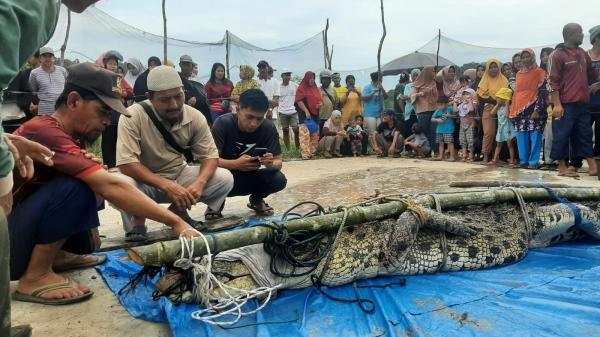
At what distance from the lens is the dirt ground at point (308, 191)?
225 cm

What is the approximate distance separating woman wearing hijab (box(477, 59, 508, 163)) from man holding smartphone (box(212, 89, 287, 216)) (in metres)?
4.93

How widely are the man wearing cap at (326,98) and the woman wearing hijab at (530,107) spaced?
427 cm

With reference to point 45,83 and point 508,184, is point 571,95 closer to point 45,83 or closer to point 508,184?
point 508,184

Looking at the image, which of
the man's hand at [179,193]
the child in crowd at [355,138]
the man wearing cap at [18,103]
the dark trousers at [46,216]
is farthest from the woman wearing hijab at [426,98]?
the dark trousers at [46,216]

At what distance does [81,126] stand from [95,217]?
551 mm

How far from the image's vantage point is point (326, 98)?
10.7 m

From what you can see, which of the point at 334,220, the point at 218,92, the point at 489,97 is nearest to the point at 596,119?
the point at 489,97

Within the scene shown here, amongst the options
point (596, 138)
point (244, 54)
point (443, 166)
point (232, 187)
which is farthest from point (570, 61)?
point (244, 54)

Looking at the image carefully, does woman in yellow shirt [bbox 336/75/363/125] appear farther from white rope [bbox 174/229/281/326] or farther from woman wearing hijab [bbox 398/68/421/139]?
white rope [bbox 174/229/281/326]

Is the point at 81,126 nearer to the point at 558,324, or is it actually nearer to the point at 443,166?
the point at 558,324

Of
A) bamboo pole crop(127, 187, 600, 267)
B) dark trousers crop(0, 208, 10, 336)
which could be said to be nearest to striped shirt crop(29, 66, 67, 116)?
bamboo pole crop(127, 187, 600, 267)

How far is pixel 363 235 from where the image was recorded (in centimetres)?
276

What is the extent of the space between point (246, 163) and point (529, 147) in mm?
5308

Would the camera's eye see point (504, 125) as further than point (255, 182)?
Yes
